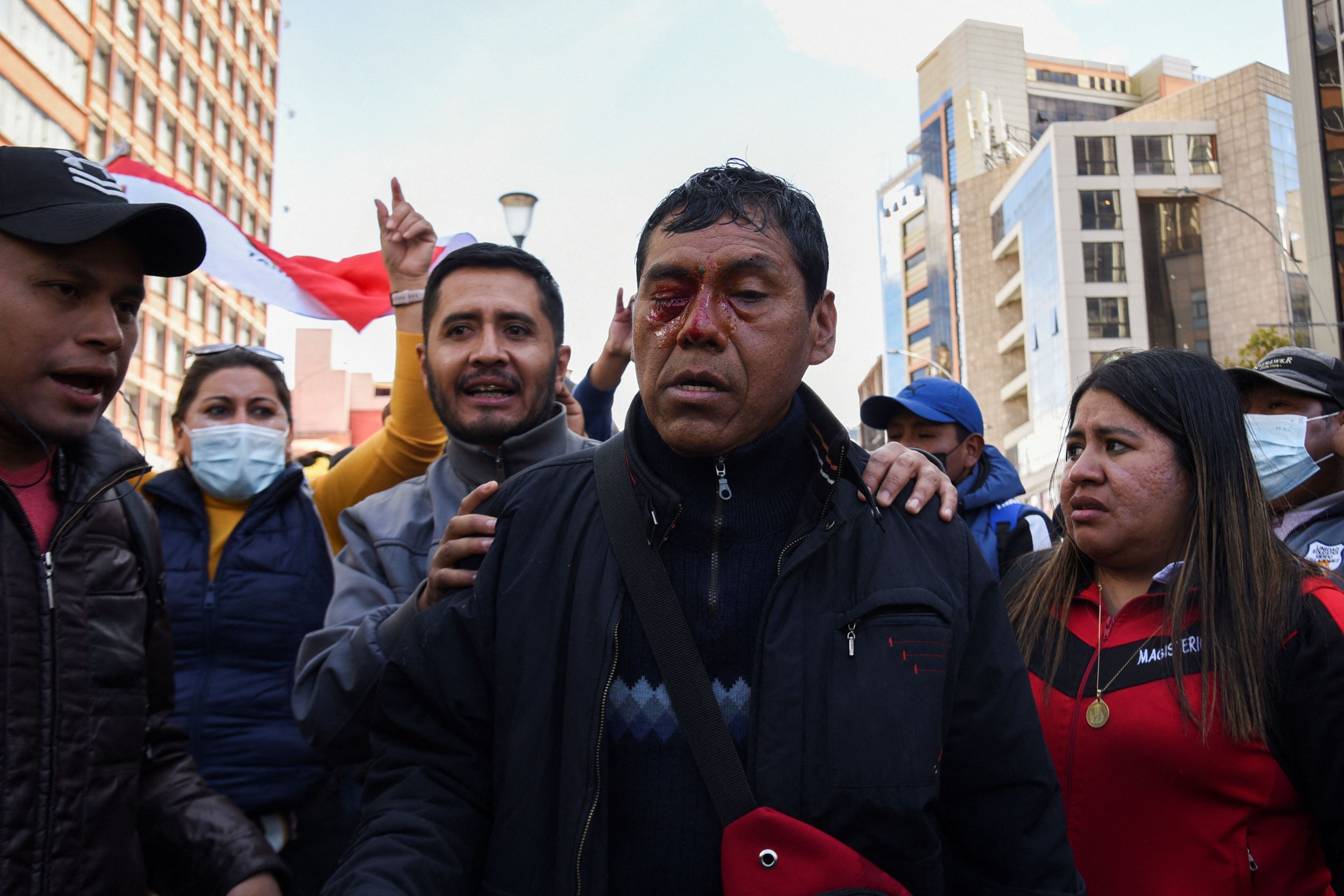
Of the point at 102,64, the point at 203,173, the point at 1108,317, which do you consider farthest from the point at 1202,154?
the point at 102,64

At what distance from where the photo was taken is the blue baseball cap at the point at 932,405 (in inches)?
221

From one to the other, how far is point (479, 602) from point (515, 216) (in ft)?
26.9

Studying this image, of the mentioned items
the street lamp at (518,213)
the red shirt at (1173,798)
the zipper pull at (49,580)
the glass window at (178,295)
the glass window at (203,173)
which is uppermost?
the glass window at (203,173)

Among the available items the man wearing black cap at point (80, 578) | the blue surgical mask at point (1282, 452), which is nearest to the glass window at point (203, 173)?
the man wearing black cap at point (80, 578)

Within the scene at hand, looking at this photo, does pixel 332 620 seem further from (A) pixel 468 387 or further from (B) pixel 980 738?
(B) pixel 980 738

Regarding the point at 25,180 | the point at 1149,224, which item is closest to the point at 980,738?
the point at 25,180

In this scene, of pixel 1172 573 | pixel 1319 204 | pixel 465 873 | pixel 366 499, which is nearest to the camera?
pixel 465 873

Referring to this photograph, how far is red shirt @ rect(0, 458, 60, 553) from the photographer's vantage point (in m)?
2.34

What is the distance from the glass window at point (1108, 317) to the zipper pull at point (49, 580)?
184ft

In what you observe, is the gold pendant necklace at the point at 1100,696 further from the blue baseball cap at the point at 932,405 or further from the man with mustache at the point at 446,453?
the blue baseball cap at the point at 932,405

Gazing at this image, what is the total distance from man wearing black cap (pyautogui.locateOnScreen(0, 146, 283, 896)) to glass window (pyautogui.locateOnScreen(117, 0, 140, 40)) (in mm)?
48248

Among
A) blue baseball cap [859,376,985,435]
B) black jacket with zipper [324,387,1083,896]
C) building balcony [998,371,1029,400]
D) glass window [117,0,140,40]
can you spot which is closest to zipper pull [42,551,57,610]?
black jacket with zipper [324,387,1083,896]

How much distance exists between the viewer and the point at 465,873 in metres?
1.88

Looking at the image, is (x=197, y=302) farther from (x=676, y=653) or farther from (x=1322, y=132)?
(x=676, y=653)
